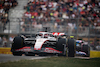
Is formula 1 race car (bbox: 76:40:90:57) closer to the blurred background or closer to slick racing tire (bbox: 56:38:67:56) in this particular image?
the blurred background

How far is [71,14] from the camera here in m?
16.3

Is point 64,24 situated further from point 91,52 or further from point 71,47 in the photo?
point 71,47

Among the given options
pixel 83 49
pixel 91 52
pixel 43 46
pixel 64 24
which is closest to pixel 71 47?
pixel 43 46

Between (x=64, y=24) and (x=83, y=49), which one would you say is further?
(x=64, y=24)

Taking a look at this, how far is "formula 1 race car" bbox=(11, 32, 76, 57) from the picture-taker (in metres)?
8.60

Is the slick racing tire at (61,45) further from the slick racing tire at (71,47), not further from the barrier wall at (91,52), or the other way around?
the barrier wall at (91,52)

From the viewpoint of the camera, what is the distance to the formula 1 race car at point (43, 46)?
8602 mm

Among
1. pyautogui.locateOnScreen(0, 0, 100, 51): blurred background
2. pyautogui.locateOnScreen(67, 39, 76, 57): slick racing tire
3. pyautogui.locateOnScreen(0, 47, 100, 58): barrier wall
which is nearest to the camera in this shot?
pyautogui.locateOnScreen(67, 39, 76, 57): slick racing tire

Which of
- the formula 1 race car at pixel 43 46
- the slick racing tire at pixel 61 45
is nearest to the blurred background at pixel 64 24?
the formula 1 race car at pixel 43 46

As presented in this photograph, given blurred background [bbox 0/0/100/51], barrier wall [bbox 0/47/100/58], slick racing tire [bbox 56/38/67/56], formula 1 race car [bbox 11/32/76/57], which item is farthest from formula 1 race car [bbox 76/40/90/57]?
slick racing tire [bbox 56/38/67/56]

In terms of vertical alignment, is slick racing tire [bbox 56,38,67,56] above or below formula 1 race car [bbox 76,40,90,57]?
above

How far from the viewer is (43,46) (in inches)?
364

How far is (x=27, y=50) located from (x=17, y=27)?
4684 mm

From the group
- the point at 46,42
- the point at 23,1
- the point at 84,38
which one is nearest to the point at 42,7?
the point at 23,1
